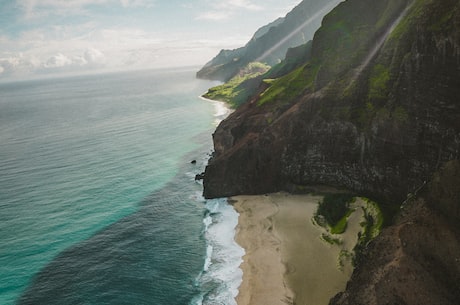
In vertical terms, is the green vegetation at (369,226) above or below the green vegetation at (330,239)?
above

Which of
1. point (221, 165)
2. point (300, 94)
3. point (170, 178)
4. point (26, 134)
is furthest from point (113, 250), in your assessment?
point (26, 134)

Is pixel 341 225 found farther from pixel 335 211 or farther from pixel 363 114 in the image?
pixel 363 114

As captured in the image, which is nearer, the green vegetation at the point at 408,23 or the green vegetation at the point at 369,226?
the green vegetation at the point at 369,226

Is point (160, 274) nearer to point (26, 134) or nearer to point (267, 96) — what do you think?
point (267, 96)

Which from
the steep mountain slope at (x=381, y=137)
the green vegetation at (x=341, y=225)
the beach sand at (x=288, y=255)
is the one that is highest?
the steep mountain slope at (x=381, y=137)

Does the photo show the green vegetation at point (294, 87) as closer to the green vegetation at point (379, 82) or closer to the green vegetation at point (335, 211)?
the green vegetation at point (379, 82)

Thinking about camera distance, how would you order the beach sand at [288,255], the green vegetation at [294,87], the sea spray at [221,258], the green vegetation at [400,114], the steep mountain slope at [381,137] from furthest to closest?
the green vegetation at [294,87]
the green vegetation at [400,114]
the sea spray at [221,258]
the beach sand at [288,255]
the steep mountain slope at [381,137]

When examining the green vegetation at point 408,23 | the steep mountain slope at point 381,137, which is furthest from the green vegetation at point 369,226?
the green vegetation at point 408,23
